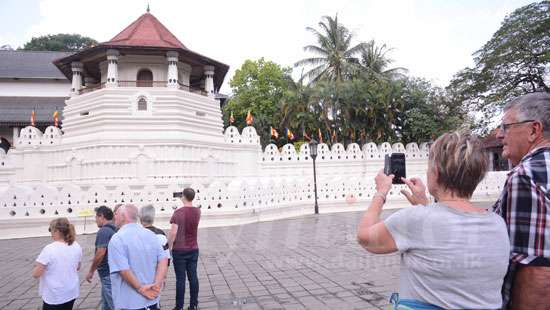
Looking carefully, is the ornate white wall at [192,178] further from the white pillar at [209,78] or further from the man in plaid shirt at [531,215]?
the man in plaid shirt at [531,215]

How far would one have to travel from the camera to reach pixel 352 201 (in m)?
17.6

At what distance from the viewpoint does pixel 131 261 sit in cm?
327

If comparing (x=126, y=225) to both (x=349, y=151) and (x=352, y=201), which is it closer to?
(x=352, y=201)

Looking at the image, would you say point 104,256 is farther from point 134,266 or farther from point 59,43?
point 59,43

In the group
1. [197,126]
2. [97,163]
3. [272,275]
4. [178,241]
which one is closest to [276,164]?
[197,126]

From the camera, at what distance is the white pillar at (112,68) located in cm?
2105

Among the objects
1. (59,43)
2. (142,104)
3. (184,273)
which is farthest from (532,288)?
(59,43)

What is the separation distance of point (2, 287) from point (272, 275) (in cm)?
442

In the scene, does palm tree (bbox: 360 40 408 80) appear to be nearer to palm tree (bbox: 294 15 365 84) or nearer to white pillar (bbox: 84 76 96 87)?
palm tree (bbox: 294 15 365 84)

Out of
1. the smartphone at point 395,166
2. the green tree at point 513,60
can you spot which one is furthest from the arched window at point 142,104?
the smartphone at point 395,166

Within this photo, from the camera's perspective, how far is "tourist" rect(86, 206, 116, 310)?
4.14 meters

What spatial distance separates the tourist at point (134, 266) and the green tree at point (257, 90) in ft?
101

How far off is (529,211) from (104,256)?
4.07 m

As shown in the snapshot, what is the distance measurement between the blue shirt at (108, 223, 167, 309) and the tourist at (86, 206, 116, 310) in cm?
101
